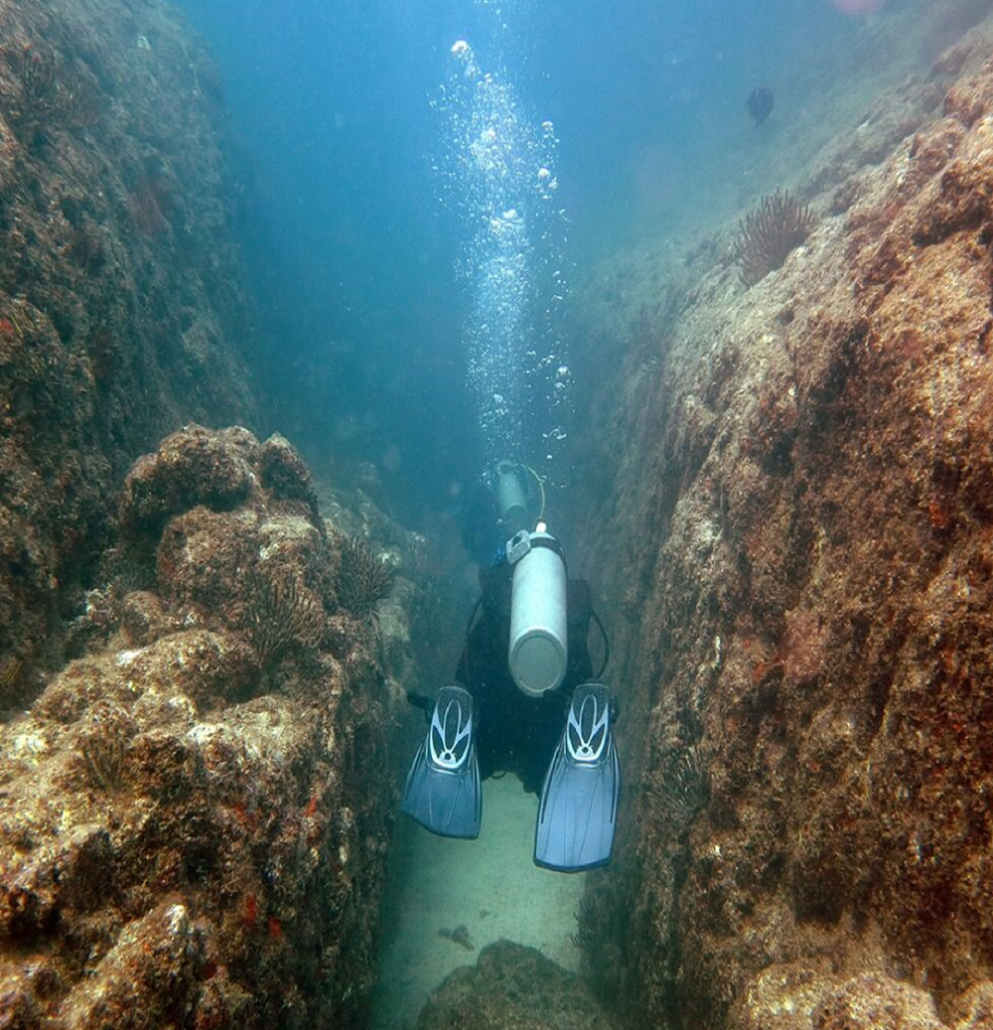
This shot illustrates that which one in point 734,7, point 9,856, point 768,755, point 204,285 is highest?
point 734,7

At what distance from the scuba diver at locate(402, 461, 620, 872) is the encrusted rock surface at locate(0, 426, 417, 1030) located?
611 mm

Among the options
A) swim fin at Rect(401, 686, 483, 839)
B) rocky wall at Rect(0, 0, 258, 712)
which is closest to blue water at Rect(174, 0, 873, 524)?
rocky wall at Rect(0, 0, 258, 712)

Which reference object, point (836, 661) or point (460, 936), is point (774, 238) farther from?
point (460, 936)

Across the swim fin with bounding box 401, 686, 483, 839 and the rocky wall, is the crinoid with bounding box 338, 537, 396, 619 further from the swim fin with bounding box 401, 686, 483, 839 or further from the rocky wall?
the rocky wall

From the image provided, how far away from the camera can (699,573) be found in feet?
15.3

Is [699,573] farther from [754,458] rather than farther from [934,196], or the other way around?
[934,196]

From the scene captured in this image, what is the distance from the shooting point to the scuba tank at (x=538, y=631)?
4785mm

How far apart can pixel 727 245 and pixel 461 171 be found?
6712cm

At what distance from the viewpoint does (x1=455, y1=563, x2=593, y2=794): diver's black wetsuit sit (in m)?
5.09

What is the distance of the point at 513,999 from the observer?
4.66m

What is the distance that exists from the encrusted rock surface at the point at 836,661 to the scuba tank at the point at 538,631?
931 mm

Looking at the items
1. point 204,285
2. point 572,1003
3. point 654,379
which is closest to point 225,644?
point 572,1003

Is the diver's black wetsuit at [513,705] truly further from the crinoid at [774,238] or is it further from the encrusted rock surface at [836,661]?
the crinoid at [774,238]

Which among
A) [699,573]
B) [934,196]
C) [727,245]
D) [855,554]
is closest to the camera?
[855,554]
